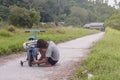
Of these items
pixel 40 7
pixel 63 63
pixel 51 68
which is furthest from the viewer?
pixel 40 7

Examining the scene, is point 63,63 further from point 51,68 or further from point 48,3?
point 48,3

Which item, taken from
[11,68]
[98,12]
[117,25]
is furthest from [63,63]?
[98,12]

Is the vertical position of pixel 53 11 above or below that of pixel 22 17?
below

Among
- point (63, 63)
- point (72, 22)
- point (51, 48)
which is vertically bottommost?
point (72, 22)

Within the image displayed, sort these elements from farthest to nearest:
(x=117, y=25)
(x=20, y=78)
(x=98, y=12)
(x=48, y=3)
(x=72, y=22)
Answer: (x=98, y=12)
(x=72, y=22)
(x=48, y=3)
(x=117, y=25)
(x=20, y=78)

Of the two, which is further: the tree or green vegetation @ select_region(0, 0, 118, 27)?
green vegetation @ select_region(0, 0, 118, 27)

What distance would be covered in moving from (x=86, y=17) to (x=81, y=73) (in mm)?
91266

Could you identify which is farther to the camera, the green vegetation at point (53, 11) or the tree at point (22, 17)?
the green vegetation at point (53, 11)

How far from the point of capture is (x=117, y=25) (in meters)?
66.0

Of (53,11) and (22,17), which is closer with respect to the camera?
(22,17)

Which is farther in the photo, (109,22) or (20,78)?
(109,22)

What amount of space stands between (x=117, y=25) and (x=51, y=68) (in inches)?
2217

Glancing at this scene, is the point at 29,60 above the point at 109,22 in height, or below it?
above

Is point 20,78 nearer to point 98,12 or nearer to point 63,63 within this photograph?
point 63,63
